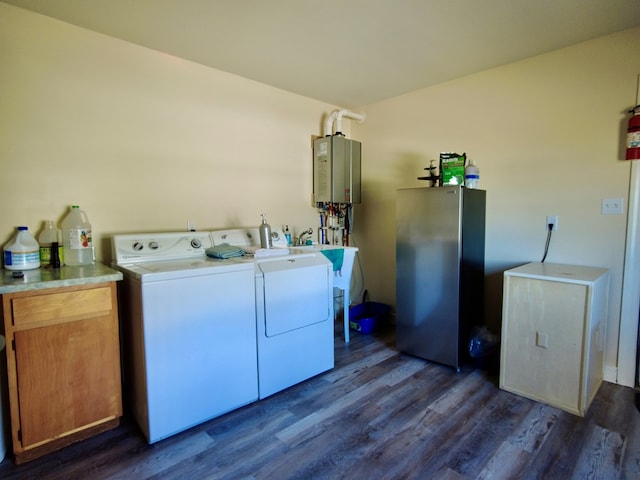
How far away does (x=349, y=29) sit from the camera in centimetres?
221

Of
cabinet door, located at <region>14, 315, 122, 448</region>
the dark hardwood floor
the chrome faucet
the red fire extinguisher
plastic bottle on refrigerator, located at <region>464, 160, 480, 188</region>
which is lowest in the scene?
the dark hardwood floor

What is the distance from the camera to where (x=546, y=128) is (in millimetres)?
2609

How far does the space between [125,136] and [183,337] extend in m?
1.50

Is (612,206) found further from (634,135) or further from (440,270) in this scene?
(440,270)

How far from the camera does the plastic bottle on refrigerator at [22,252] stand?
1847 mm

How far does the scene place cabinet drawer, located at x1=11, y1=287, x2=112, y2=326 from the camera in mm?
1575

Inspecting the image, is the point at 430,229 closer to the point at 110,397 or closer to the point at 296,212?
the point at 296,212

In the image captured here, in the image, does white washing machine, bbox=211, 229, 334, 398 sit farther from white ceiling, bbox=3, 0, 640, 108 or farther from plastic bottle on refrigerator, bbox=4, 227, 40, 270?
white ceiling, bbox=3, 0, 640, 108

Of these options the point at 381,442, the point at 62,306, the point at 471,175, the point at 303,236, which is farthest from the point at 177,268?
the point at 471,175

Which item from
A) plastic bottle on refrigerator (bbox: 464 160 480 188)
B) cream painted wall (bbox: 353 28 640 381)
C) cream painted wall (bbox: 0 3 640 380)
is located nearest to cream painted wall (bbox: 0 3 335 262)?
cream painted wall (bbox: 0 3 640 380)

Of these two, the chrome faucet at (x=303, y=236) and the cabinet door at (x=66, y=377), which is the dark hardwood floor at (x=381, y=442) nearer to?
the cabinet door at (x=66, y=377)

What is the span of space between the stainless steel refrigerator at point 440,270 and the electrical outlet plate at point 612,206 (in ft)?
2.58

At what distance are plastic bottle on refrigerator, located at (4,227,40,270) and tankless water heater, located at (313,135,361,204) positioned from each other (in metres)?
2.35

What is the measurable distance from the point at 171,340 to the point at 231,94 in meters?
2.12
